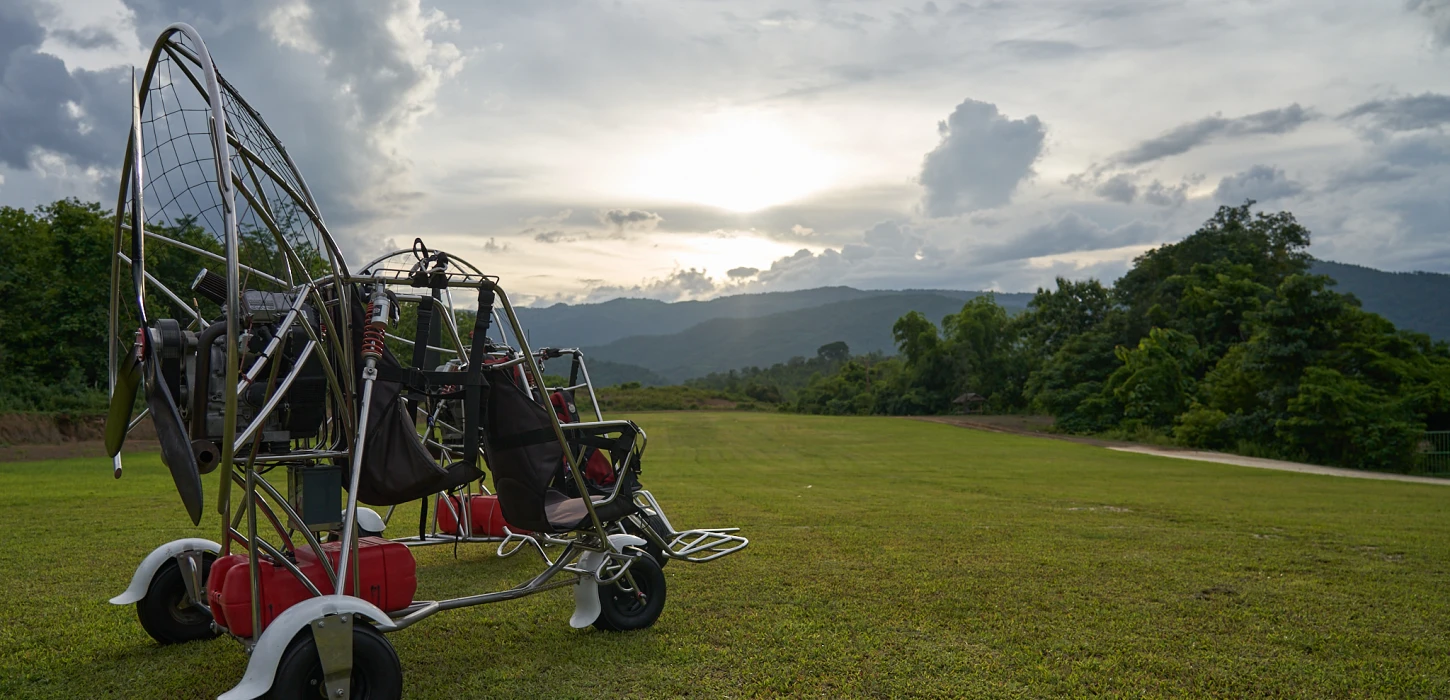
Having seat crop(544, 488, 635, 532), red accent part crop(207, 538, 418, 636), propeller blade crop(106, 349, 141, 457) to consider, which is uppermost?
propeller blade crop(106, 349, 141, 457)

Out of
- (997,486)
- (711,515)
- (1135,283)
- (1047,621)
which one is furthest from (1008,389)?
(1047,621)

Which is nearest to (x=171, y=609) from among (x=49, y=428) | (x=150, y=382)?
(x=150, y=382)

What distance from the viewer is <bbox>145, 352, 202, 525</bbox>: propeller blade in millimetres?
3383

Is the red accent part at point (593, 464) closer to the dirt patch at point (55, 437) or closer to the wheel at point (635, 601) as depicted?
the wheel at point (635, 601)

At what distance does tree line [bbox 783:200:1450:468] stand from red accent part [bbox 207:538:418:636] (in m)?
35.6

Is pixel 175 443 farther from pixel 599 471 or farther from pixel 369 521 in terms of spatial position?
pixel 369 521

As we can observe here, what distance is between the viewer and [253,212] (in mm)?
4121

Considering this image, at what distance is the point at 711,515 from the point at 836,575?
438cm

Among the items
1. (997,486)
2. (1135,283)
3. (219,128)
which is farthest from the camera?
(1135,283)

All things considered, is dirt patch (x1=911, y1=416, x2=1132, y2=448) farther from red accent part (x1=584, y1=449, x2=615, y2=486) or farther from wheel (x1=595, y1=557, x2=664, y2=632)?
wheel (x1=595, y1=557, x2=664, y2=632)

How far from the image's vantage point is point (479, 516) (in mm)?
7664

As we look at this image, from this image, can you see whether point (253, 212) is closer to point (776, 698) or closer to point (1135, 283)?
point (776, 698)

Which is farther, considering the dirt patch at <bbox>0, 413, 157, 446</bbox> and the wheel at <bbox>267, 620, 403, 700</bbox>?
the dirt patch at <bbox>0, 413, 157, 446</bbox>

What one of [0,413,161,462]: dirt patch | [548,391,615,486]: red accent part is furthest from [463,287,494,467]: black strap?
[0,413,161,462]: dirt patch
